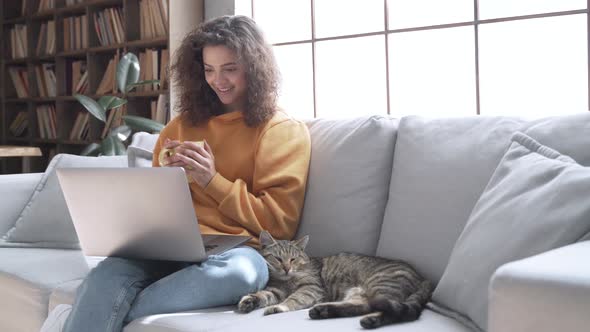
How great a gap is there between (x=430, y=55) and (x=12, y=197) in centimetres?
189

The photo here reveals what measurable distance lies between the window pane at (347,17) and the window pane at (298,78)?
0.53ft

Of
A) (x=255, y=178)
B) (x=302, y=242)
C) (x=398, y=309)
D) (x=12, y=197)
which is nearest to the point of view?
(x=398, y=309)

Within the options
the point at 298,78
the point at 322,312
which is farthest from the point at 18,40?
the point at 322,312

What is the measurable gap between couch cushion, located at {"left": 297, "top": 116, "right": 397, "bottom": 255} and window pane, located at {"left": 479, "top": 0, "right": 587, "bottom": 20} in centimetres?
105

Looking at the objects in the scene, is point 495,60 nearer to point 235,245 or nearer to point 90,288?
point 235,245

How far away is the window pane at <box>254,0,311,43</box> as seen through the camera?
3.90 m

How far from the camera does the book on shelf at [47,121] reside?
5540 mm

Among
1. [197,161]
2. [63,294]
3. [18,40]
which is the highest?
[18,40]

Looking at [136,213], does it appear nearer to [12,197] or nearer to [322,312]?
[322,312]

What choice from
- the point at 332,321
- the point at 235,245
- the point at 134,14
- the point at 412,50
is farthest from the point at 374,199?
the point at 134,14

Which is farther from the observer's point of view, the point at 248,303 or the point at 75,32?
the point at 75,32

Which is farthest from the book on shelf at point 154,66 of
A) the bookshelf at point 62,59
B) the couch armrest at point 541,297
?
the couch armrest at point 541,297

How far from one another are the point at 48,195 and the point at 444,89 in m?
1.74

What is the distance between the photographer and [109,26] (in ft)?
16.1
